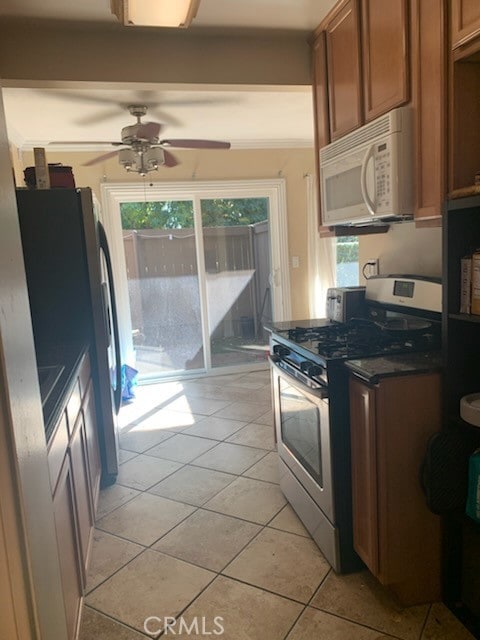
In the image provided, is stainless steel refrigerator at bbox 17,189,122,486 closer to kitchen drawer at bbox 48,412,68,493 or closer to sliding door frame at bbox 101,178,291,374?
kitchen drawer at bbox 48,412,68,493

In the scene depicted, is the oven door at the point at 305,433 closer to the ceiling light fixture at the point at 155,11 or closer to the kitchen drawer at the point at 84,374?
the kitchen drawer at the point at 84,374

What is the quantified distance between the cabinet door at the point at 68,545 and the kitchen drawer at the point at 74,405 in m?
0.16

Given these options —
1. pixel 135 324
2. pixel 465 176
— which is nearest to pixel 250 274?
pixel 135 324

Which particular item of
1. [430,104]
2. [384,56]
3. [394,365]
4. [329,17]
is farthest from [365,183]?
[329,17]

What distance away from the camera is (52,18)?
218 cm

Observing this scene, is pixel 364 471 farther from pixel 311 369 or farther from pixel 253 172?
pixel 253 172

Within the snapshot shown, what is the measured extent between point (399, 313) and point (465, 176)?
85 centimetres

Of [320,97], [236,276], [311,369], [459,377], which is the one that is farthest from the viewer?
[236,276]

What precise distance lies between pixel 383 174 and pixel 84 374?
1690 mm

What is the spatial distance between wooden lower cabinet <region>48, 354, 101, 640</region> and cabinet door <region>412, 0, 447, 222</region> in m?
1.52

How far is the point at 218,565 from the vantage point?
80.4 inches

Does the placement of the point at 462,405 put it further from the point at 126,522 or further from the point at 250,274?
the point at 250,274

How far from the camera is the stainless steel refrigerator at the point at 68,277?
2.57 metres

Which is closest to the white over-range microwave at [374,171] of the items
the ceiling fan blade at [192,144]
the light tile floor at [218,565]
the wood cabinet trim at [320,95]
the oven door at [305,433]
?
the wood cabinet trim at [320,95]
